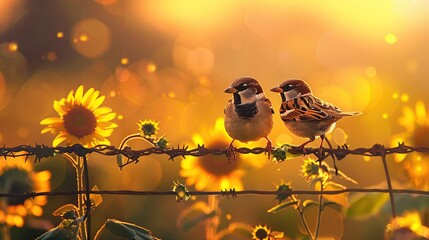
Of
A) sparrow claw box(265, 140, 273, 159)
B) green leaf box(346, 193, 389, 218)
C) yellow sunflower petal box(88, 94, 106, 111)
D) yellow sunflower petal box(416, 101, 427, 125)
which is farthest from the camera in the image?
yellow sunflower petal box(416, 101, 427, 125)

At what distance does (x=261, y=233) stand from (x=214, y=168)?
1329 mm

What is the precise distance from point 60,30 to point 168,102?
8311 millimetres

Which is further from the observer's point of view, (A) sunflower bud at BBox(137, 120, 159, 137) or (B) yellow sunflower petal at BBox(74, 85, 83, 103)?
(B) yellow sunflower petal at BBox(74, 85, 83, 103)

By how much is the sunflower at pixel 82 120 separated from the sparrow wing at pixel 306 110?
0.77 m

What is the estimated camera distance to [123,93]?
9.98m

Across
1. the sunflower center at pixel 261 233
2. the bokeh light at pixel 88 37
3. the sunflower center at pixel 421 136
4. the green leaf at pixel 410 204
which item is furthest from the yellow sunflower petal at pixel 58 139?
the bokeh light at pixel 88 37

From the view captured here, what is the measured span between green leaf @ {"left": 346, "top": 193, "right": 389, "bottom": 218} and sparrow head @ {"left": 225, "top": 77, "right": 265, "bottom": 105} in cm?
62

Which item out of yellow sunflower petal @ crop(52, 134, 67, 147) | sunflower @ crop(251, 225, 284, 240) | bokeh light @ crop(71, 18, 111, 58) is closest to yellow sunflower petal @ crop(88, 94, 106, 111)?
yellow sunflower petal @ crop(52, 134, 67, 147)

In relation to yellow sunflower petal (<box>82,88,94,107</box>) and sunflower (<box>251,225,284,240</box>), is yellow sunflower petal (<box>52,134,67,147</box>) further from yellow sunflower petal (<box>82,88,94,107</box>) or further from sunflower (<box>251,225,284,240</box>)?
sunflower (<box>251,225,284,240</box>)

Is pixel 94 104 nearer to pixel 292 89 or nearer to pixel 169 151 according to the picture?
pixel 169 151

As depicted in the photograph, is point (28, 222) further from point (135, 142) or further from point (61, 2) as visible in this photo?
point (61, 2)

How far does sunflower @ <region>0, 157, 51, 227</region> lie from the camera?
4.31 m

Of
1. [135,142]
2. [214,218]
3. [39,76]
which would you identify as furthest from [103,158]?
[39,76]

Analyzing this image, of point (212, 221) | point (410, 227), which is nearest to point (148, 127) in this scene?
point (212, 221)
